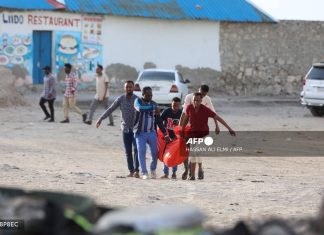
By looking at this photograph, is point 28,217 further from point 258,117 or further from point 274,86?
point 274,86

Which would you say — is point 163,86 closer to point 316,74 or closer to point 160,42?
point 316,74

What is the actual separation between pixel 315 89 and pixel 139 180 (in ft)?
45.4

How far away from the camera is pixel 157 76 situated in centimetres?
2669

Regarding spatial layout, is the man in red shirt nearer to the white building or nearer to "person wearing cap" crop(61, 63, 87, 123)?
"person wearing cap" crop(61, 63, 87, 123)

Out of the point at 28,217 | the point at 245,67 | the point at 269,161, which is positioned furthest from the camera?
the point at 245,67

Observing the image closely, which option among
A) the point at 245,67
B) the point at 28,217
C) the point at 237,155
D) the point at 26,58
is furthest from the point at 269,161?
the point at 245,67

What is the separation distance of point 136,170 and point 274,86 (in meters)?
22.2

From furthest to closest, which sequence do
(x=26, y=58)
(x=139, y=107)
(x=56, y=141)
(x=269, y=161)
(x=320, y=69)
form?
1. (x=26, y=58)
2. (x=320, y=69)
3. (x=56, y=141)
4. (x=269, y=161)
5. (x=139, y=107)

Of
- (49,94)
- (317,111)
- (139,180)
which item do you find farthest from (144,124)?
(317,111)

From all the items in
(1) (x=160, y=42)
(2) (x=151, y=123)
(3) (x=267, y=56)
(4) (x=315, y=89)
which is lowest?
(2) (x=151, y=123)

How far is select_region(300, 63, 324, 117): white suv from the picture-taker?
→ 83.6 feet

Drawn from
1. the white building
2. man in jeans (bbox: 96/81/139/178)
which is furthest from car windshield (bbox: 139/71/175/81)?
man in jeans (bbox: 96/81/139/178)

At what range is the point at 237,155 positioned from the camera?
17438 millimetres

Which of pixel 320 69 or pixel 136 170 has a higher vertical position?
pixel 320 69
